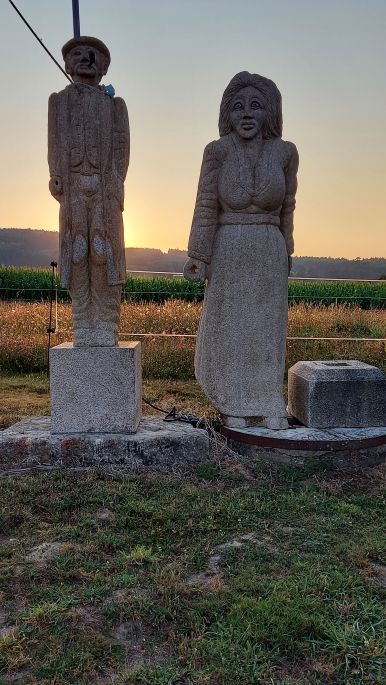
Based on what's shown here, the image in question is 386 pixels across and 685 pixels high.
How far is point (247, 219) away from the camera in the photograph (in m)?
4.68

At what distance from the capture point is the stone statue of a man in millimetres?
4340

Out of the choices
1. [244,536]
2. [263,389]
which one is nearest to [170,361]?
[263,389]

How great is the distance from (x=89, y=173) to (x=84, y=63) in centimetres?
84

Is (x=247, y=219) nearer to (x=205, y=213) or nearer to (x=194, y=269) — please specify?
(x=205, y=213)

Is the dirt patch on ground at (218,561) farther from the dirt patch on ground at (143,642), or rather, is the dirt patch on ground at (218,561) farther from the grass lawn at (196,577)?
the dirt patch on ground at (143,642)

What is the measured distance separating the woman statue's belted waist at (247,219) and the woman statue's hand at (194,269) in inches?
15.2

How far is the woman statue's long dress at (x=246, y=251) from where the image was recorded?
459 centimetres

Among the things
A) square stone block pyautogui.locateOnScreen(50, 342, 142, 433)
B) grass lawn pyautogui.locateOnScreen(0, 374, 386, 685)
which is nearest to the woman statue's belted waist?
square stone block pyautogui.locateOnScreen(50, 342, 142, 433)

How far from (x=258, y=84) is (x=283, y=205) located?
0.95 meters

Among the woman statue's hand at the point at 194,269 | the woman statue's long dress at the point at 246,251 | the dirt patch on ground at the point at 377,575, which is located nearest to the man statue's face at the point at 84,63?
the woman statue's long dress at the point at 246,251

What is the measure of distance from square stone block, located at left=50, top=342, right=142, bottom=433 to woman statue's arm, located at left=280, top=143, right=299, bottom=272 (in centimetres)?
160

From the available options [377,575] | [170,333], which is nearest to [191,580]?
[377,575]

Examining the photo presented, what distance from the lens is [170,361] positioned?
8648mm

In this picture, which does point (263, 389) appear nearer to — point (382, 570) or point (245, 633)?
point (382, 570)
